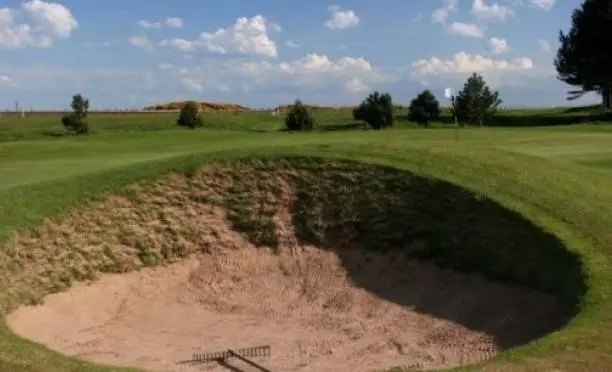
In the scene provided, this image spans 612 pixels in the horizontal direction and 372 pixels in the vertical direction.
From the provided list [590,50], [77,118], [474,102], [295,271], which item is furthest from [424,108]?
[295,271]

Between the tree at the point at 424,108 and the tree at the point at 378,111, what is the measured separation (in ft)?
15.0

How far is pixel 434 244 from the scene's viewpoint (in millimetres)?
14242

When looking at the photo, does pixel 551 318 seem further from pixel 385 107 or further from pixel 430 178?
pixel 385 107

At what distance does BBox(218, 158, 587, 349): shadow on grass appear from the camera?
11.8m

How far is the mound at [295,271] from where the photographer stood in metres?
11.8

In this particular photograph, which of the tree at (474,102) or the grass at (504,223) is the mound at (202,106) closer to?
the tree at (474,102)

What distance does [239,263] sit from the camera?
15.4 meters

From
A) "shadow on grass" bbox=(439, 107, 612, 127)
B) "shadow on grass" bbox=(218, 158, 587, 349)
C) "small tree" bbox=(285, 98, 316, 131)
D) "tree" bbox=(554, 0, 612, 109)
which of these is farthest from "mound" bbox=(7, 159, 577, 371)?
"tree" bbox=(554, 0, 612, 109)

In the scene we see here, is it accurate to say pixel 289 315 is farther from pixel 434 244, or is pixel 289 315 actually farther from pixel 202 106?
pixel 202 106

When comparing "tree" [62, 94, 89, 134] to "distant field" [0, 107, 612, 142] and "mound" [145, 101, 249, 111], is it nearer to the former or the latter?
"distant field" [0, 107, 612, 142]

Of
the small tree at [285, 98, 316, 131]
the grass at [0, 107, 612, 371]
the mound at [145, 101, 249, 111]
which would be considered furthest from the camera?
the mound at [145, 101, 249, 111]

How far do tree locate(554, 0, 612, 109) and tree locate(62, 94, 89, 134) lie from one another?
45.7 metres

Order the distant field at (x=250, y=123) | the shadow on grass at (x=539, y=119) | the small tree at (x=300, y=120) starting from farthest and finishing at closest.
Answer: the shadow on grass at (x=539, y=119) < the distant field at (x=250, y=123) < the small tree at (x=300, y=120)

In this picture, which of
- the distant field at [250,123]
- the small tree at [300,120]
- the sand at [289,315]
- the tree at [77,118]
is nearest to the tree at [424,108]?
the distant field at [250,123]
